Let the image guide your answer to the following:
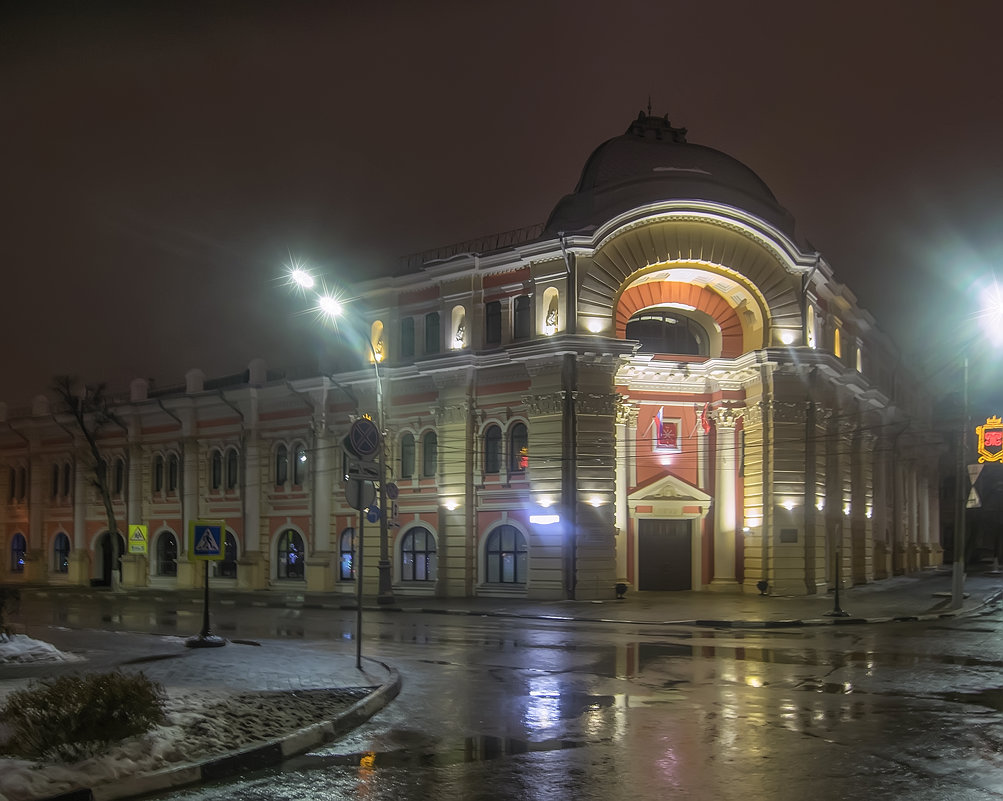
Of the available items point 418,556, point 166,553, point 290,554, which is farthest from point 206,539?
point 166,553

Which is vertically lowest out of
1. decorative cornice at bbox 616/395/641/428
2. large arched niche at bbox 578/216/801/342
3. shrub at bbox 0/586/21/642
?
shrub at bbox 0/586/21/642

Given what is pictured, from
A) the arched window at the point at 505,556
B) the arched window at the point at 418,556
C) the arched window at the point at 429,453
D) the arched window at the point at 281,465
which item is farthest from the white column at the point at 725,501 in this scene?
the arched window at the point at 281,465

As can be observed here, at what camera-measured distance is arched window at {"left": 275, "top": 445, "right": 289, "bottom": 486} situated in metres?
43.8

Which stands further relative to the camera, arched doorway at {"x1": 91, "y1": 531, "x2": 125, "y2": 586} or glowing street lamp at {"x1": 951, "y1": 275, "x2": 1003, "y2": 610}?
arched doorway at {"x1": 91, "y1": 531, "x2": 125, "y2": 586}

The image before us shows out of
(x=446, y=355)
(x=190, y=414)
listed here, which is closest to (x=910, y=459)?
(x=446, y=355)

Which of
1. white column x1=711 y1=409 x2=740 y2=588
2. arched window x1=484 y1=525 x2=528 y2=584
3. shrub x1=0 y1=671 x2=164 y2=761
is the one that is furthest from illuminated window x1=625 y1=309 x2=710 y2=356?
shrub x1=0 y1=671 x2=164 y2=761

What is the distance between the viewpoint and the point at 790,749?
9195 mm

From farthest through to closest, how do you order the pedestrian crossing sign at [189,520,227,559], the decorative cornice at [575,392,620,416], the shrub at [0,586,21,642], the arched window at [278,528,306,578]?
1. the arched window at [278,528,306,578]
2. the decorative cornice at [575,392,620,416]
3. the pedestrian crossing sign at [189,520,227,559]
4. the shrub at [0,586,21,642]

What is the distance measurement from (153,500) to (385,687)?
130 feet

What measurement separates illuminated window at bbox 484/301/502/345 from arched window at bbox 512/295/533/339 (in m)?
0.66

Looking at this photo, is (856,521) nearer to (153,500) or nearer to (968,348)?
(968,348)

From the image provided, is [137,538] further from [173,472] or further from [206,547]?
[173,472]

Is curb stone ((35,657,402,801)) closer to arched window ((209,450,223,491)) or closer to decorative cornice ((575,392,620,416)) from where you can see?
decorative cornice ((575,392,620,416))

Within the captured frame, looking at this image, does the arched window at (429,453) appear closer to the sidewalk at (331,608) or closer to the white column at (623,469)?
the sidewalk at (331,608)
